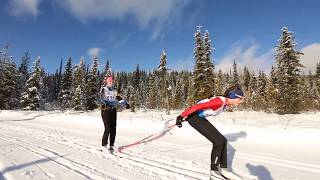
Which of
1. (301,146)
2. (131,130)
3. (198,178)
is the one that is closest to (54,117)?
(131,130)

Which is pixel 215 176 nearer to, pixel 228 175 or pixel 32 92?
pixel 228 175

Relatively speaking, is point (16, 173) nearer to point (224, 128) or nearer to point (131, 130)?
point (224, 128)

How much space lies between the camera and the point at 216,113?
653 centimetres

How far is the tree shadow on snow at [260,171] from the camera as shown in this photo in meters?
6.88

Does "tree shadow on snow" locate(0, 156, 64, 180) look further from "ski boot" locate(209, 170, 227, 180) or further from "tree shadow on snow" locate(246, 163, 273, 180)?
"tree shadow on snow" locate(246, 163, 273, 180)

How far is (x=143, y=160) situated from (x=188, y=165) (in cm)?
121

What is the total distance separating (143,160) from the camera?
8.35 metres

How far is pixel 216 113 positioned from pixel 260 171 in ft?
6.48

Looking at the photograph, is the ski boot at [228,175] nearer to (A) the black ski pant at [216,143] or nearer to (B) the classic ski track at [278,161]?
(A) the black ski pant at [216,143]

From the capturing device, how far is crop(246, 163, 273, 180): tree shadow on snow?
688 centimetres

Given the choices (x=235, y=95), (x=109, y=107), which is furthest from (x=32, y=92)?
(x=235, y=95)

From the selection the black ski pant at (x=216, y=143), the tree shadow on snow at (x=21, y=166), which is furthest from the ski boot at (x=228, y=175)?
the tree shadow on snow at (x=21, y=166)

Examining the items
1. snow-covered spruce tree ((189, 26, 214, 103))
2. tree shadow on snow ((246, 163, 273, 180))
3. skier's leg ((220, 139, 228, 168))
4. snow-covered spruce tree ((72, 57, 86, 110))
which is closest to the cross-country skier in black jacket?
tree shadow on snow ((246, 163, 273, 180))

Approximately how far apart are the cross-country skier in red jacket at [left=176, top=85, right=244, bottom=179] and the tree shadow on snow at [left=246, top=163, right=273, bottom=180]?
866 mm
